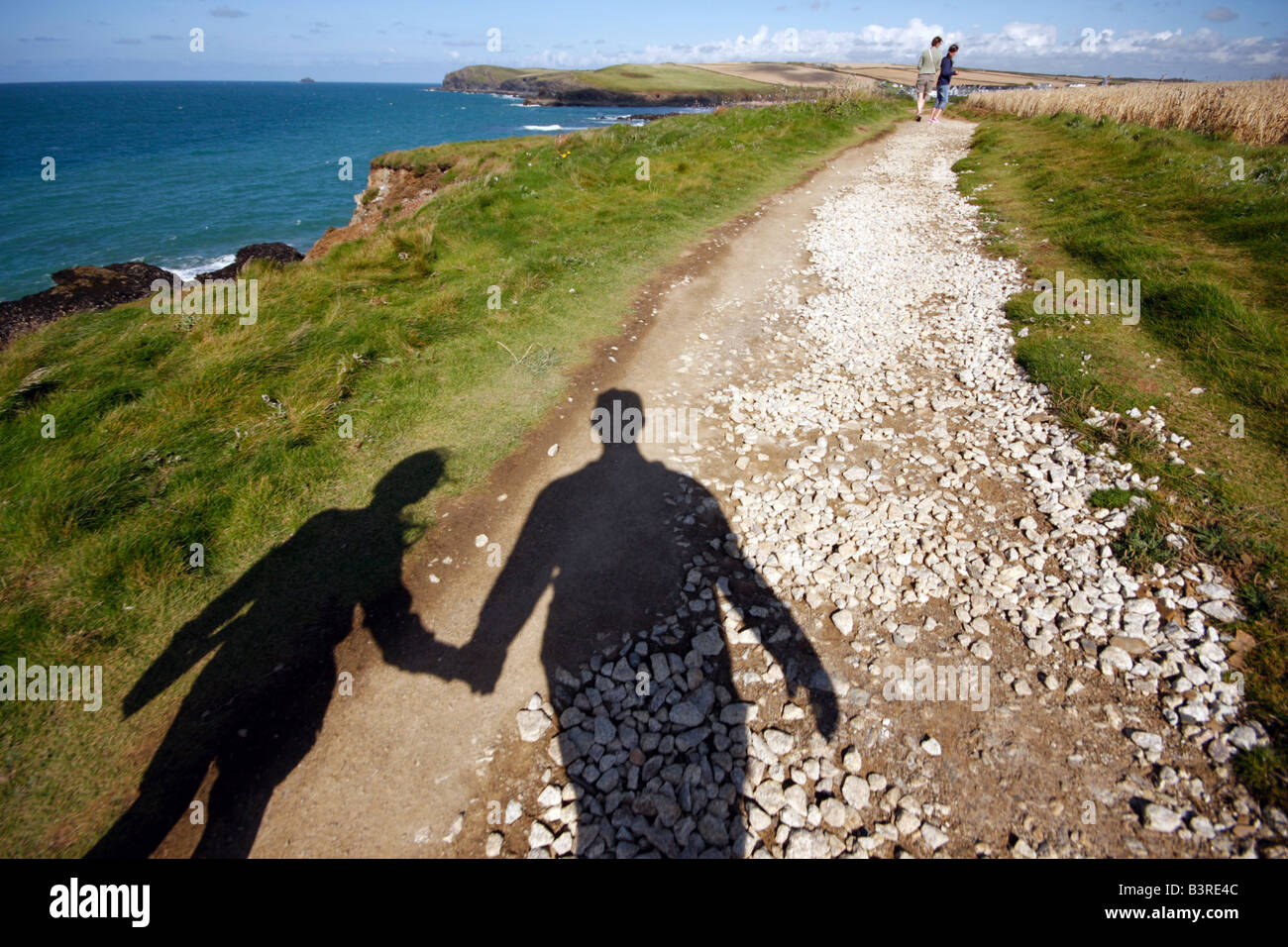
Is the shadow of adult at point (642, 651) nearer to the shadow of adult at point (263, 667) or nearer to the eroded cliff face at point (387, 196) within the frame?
the shadow of adult at point (263, 667)

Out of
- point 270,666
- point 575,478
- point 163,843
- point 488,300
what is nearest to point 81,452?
point 270,666

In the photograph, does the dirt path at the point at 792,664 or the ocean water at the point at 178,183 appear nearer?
the dirt path at the point at 792,664

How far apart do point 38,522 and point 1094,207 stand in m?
23.3

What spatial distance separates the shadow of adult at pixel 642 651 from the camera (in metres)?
4.24

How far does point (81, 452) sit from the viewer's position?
23.5 ft

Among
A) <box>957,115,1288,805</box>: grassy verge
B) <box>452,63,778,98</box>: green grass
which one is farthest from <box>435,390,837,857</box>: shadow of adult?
<box>452,63,778,98</box>: green grass

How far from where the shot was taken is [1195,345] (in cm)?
894

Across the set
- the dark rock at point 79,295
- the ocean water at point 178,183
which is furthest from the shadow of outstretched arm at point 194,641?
the ocean water at point 178,183

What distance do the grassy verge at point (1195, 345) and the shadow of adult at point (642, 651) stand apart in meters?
3.82

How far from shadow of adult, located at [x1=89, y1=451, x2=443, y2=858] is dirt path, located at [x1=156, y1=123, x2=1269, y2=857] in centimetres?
20

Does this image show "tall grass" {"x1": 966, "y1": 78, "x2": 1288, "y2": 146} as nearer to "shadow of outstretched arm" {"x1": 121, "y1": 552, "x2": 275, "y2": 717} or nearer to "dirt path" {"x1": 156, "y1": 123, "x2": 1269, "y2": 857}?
"dirt path" {"x1": 156, "y1": 123, "x2": 1269, "y2": 857}

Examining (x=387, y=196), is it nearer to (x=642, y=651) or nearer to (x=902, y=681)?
(x=642, y=651)

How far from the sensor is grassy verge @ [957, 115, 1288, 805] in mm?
5500

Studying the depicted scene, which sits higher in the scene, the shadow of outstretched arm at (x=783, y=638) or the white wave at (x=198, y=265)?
the white wave at (x=198, y=265)
